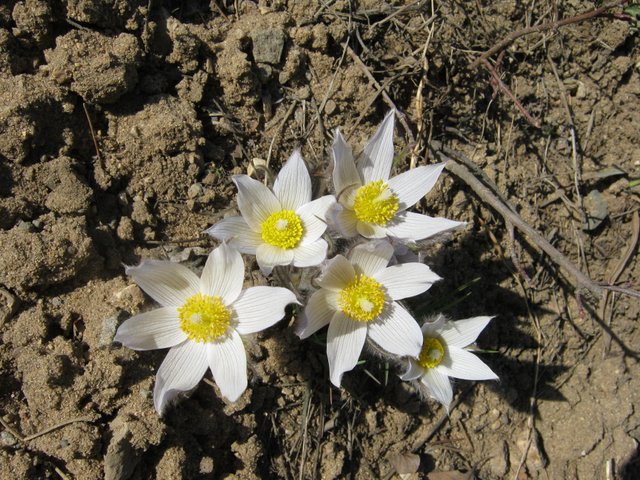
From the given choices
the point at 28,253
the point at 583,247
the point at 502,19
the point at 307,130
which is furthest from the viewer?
the point at 583,247

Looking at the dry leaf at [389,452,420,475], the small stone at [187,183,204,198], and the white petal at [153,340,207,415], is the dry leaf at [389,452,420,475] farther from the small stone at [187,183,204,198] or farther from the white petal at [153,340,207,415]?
the small stone at [187,183,204,198]

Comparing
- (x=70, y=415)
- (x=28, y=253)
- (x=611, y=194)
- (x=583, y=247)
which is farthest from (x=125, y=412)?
(x=611, y=194)

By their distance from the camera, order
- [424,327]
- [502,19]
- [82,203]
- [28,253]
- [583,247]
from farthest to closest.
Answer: [583,247] < [502,19] < [424,327] < [82,203] < [28,253]

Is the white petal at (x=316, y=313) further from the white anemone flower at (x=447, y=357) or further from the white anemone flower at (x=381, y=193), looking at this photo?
the white anemone flower at (x=447, y=357)

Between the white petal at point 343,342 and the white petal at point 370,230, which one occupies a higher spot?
the white petal at point 370,230

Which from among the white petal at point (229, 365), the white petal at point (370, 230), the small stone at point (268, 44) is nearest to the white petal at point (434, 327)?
Result: the white petal at point (370, 230)

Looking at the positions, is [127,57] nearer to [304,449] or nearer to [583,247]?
[304,449]
